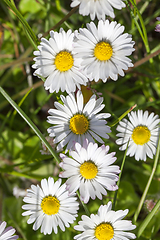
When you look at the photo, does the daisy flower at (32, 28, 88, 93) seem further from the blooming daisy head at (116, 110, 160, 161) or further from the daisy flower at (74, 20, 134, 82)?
the blooming daisy head at (116, 110, 160, 161)

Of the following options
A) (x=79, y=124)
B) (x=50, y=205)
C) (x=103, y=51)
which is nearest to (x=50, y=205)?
(x=50, y=205)

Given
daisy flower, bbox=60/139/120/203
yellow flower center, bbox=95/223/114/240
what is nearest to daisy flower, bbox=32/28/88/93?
daisy flower, bbox=60/139/120/203

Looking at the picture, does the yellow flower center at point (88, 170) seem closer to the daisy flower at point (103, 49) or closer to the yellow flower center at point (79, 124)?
the yellow flower center at point (79, 124)

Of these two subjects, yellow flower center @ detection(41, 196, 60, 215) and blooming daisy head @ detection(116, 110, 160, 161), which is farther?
blooming daisy head @ detection(116, 110, 160, 161)

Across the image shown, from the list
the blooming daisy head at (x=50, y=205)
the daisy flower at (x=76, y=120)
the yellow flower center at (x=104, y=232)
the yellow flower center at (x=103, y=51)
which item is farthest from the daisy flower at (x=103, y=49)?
the yellow flower center at (x=104, y=232)

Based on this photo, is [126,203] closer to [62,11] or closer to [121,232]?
[121,232]

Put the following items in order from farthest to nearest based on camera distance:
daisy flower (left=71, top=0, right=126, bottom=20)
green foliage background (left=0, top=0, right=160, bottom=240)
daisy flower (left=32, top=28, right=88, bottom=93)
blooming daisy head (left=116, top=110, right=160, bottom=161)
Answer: green foliage background (left=0, top=0, right=160, bottom=240) < blooming daisy head (left=116, top=110, right=160, bottom=161) < daisy flower (left=32, top=28, right=88, bottom=93) < daisy flower (left=71, top=0, right=126, bottom=20)

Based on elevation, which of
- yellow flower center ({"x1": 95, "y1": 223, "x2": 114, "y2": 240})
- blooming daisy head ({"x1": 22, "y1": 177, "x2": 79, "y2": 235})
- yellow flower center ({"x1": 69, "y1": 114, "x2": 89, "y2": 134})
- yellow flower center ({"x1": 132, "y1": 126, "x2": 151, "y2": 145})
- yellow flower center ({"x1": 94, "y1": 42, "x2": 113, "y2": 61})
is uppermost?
yellow flower center ({"x1": 94, "y1": 42, "x2": 113, "y2": 61})

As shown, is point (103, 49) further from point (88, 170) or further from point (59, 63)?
point (88, 170)
